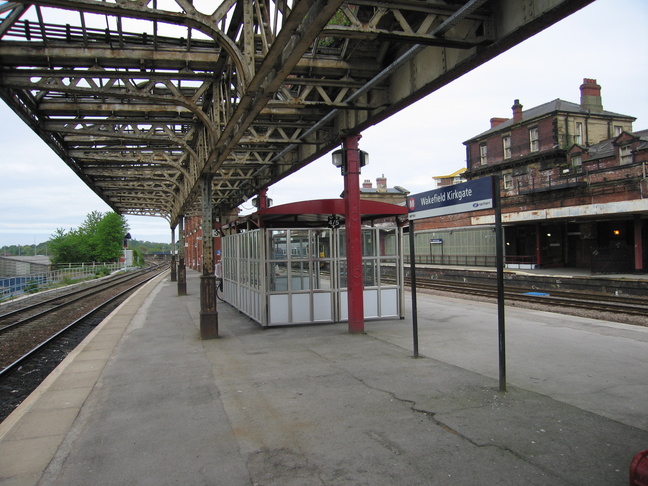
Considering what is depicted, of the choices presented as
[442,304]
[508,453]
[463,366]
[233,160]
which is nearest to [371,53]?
[463,366]

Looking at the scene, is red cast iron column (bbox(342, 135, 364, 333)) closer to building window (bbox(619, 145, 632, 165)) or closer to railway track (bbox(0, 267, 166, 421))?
railway track (bbox(0, 267, 166, 421))

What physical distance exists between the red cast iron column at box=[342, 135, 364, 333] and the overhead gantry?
1.63 feet

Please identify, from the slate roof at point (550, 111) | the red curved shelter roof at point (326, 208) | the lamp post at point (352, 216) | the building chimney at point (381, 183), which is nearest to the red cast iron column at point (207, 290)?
the red curved shelter roof at point (326, 208)

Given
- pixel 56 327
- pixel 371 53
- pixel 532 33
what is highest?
pixel 371 53

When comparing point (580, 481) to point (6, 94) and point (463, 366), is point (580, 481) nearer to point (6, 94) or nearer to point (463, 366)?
point (463, 366)

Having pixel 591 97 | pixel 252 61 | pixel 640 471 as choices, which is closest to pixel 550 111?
pixel 591 97

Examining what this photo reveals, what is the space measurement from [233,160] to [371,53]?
28.2ft

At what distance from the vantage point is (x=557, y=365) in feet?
22.7

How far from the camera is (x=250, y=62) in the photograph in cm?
560

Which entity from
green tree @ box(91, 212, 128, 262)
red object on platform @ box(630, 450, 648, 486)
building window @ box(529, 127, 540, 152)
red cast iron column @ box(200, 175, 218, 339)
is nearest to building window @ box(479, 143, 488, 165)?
building window @ box(529, 127, 540, 152)

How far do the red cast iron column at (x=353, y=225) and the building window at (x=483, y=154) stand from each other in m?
30.7

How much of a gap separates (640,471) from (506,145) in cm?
3624

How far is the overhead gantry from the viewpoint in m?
5.21

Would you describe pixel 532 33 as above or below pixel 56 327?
above
